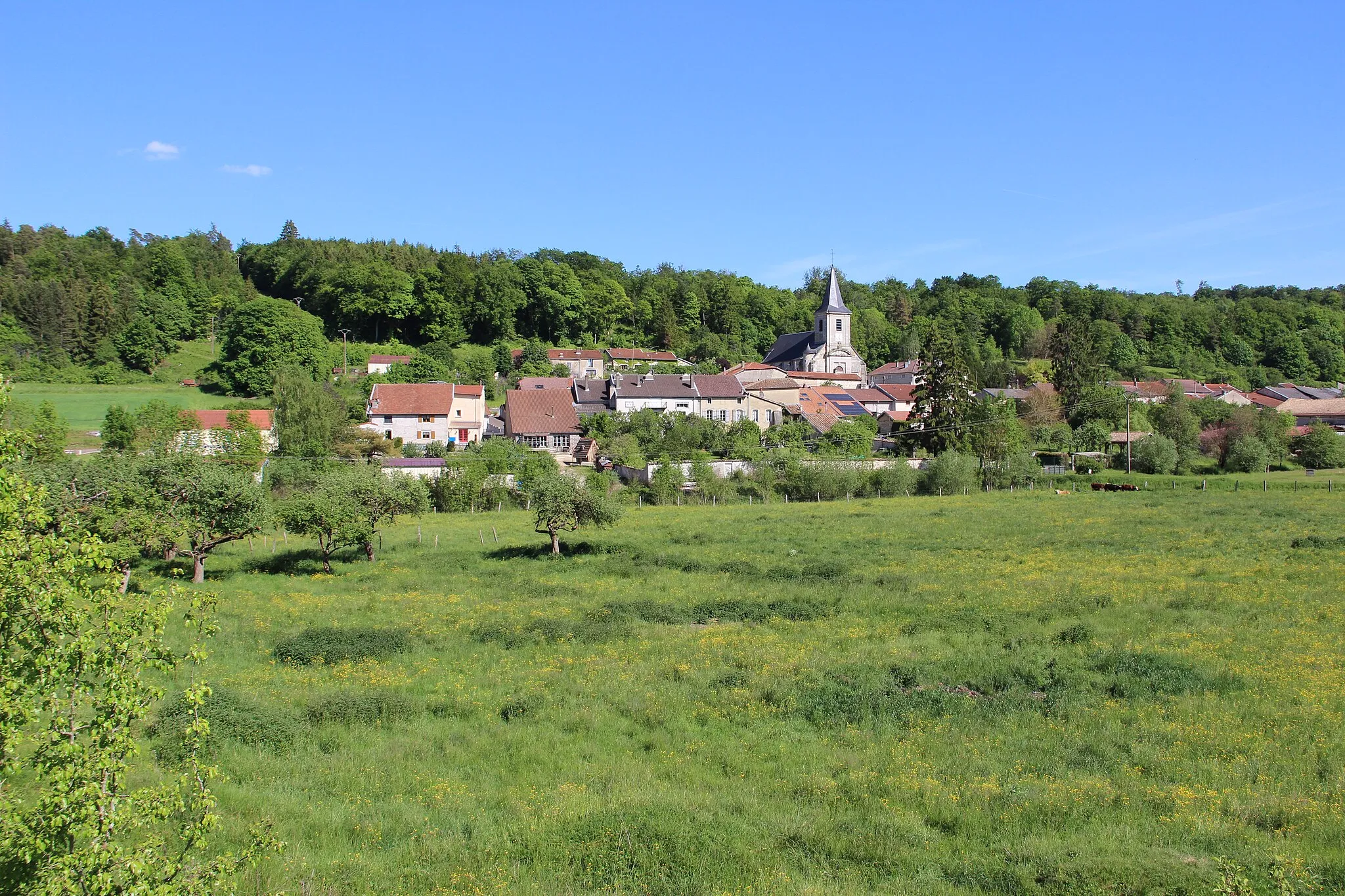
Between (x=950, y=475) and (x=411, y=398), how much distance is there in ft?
161

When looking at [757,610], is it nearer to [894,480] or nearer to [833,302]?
[894,480]

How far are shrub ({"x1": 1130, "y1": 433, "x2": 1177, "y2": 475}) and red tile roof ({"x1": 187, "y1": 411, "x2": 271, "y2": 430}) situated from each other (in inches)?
2831

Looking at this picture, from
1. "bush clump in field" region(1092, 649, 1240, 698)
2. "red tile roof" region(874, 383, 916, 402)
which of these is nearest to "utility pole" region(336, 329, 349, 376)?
"red tile roof" region(874, 383, 916, 402)

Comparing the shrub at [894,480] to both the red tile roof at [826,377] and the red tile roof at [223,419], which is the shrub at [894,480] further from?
the red tile roof at [223,419]

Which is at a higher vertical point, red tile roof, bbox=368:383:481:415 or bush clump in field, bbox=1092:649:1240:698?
red tile roof, bbox=368:383:481:415

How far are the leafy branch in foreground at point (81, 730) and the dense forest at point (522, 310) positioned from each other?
89663mm

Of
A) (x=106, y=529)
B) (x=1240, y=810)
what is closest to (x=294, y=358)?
(x=106, y=529)

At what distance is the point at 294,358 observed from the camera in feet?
281

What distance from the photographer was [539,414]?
265 feet

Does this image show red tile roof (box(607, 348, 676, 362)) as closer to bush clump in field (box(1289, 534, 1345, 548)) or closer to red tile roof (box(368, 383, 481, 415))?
red tile roof (box(368, 383, 481, 415))

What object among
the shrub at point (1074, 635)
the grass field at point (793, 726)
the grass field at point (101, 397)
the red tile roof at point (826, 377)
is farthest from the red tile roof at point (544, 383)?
the shrub at point (1074, 635)

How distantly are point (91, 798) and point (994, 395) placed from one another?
98143 millimetres

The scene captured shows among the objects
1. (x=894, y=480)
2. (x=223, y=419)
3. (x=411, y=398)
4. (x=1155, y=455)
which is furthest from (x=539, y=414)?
(x=1155, y=455)

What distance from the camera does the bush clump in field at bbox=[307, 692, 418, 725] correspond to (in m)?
16.0
